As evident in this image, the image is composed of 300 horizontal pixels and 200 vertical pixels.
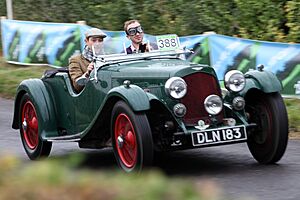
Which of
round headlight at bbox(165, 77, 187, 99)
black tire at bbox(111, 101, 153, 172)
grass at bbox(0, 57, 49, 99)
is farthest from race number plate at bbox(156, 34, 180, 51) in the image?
grass at bbox(0, 57, 49, 99)

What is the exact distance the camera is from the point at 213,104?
27.4 ft

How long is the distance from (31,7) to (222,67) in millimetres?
10225

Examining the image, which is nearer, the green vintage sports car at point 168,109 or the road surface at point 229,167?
the road surface at point 229,167

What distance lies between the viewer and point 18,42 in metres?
17.9

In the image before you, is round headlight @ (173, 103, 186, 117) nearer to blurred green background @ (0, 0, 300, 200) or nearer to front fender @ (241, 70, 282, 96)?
blurred green background @ (0, 0, 300, 200)

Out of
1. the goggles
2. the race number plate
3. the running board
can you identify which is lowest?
the running board

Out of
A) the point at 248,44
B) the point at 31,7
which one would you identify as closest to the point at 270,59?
the point at 248,44

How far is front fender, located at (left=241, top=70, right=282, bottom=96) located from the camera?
27.8 ft

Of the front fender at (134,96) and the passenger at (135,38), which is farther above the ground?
the passenger at (135,38)

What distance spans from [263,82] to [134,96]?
4.71 feet

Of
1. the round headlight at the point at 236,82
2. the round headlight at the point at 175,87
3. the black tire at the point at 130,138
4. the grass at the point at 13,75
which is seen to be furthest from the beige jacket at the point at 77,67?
the grass at the point at 13,75

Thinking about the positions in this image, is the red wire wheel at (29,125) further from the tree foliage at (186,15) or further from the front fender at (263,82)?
the tree foliage at (186,15)

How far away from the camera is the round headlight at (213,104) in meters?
8.34

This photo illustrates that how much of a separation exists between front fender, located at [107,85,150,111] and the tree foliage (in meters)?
7.33
